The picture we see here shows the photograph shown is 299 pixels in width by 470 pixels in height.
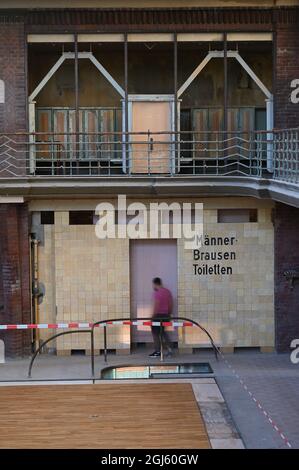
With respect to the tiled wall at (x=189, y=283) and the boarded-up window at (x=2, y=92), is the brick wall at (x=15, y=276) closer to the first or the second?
the tiled wall at (x=189, y=283)

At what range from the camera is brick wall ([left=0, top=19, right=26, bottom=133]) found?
16672 millimetres

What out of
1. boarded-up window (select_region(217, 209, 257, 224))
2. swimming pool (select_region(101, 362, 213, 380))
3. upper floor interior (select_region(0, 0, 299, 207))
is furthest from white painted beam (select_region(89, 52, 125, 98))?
swimming pool (select_region(101, 362, 213, 380))

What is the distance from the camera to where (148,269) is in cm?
1734

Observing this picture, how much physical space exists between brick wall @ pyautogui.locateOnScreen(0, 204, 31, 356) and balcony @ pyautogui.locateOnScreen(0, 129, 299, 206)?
0.99m

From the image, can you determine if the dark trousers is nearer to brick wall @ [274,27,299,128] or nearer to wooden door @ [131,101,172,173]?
wooden door @ [131,101,172,173]

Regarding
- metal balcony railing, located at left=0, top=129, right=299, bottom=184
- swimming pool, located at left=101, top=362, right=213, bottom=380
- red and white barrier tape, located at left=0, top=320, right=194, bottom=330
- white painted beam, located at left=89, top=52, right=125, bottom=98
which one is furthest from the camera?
white painted beam, located at left=89, top=52, right=125, bottom=98

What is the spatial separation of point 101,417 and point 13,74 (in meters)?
7.18

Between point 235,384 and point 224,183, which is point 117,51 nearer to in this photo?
point 224,183

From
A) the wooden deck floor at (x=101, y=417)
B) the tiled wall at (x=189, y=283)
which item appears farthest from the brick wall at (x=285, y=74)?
the wooden deck floor at (x=101, y=417)

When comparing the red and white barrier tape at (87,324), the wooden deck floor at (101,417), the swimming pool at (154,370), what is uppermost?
the red and white barrier tape at (87,324)

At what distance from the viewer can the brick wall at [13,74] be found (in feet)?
54.7

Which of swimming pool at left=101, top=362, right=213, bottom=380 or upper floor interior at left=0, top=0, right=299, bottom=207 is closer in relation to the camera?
swimming pool at left=101, top=362, right=213, bottom=380

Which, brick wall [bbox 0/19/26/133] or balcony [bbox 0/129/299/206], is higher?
brick wall [bbox 0/19/26/133]

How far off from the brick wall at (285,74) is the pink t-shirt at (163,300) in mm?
3903
